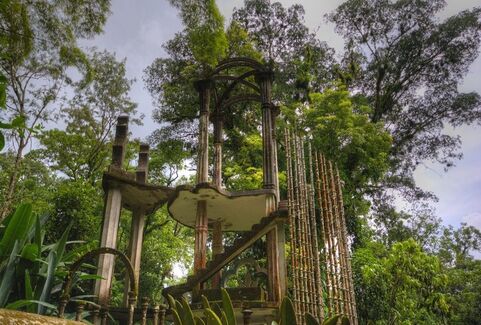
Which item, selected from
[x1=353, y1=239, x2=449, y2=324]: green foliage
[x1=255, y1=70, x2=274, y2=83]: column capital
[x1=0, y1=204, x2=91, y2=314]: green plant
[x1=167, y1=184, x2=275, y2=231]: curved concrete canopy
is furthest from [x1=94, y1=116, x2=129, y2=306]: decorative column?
[x1=353, y1=239, x2=449, y2=324]: green foliage

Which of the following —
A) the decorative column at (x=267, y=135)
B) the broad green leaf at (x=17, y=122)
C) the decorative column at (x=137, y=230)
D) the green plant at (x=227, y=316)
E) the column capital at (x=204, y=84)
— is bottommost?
the green plant at (x=227, y=316)

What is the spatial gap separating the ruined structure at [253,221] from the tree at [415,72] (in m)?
11.1

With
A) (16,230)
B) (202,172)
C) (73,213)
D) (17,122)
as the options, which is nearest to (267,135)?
(202,172)

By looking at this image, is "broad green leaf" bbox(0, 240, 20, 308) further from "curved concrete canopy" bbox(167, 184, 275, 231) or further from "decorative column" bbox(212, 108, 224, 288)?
"decorative column" bbox(212, 108, 224, 288)

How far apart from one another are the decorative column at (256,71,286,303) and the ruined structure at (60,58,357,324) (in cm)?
2

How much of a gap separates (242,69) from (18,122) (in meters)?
14.9

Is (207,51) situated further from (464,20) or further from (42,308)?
(464,20)

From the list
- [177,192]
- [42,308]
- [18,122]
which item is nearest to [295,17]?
[177,192]

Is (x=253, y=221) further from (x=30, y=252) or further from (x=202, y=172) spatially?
(x=30, y=252)

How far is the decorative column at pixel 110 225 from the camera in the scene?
22.1 ft

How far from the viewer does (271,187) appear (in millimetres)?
8555

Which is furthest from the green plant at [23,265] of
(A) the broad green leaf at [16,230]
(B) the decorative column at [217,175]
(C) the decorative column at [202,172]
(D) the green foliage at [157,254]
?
(D) the green foliage at [157,254]

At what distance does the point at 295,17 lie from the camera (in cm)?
1895

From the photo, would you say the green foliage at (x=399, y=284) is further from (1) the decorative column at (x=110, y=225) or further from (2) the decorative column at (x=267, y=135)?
(1) the decorative column at (x=110, y=225)
